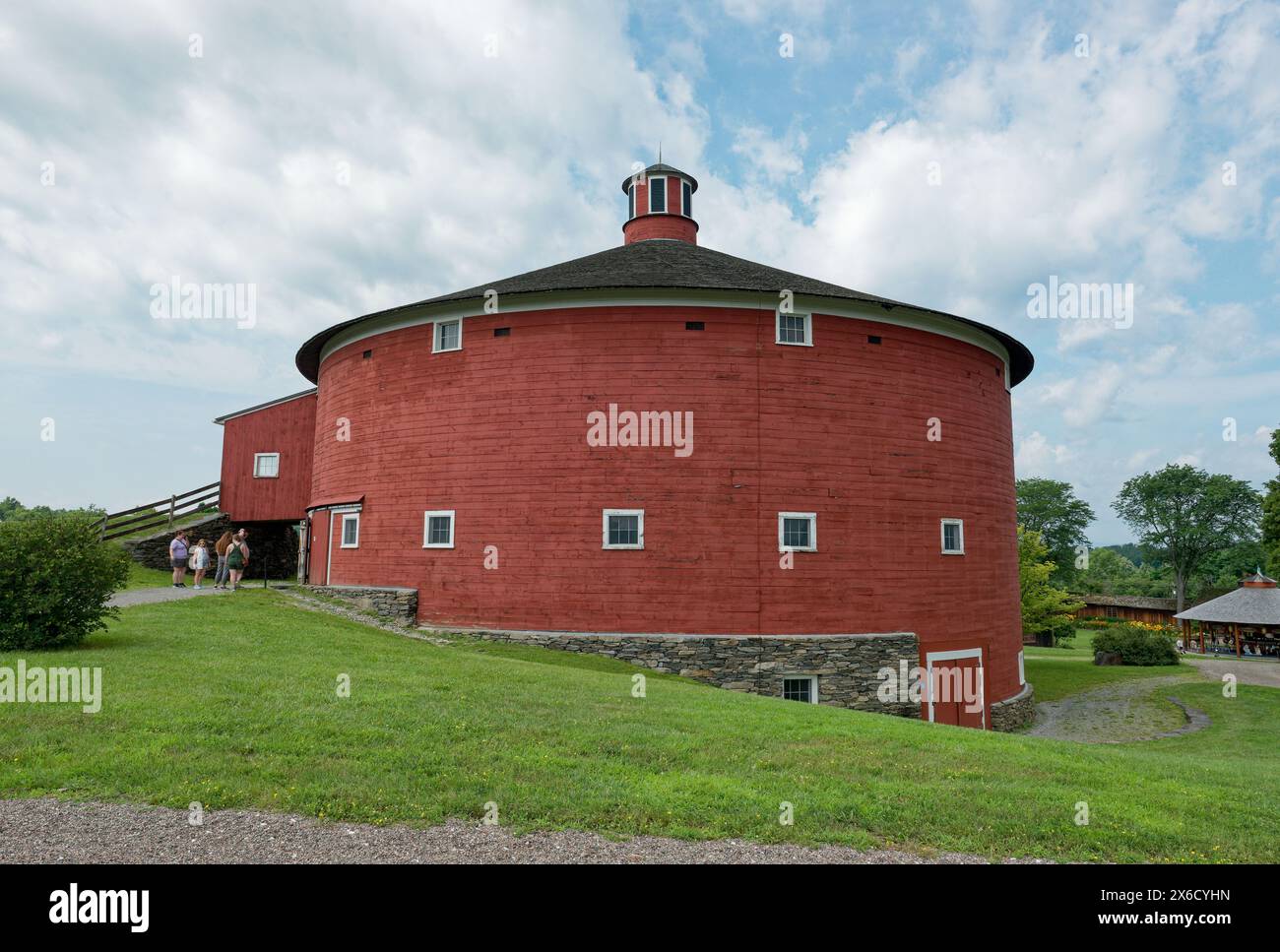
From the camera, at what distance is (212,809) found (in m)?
6.20

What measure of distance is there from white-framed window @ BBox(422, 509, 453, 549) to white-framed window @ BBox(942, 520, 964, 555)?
1305 centimetres

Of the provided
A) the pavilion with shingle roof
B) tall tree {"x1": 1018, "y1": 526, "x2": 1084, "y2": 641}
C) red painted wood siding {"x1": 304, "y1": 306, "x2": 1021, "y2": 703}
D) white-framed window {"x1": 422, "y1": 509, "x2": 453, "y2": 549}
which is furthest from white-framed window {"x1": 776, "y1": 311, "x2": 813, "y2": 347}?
the pavilion with shingle roof

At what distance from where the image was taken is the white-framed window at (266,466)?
2902 centimetres

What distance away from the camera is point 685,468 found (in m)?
18.5

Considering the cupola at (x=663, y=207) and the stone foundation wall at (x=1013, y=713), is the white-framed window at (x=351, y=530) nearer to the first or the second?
→ the cupola at (x=663, y=207)

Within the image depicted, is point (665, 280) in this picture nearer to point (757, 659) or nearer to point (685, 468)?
point (685, 468)

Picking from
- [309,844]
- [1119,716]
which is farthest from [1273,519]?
[309,844]

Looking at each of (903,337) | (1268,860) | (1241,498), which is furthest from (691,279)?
(1241,498)

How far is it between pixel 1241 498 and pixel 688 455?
3048 inches

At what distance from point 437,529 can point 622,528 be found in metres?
5.12

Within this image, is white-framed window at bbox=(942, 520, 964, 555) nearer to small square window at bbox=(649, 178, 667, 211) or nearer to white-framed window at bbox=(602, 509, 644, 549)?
white-framed window at bbox=(602, 509, 644, 549)

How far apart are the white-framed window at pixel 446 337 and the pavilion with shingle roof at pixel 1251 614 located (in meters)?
39.2

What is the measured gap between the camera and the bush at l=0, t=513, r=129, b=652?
39.6ft
